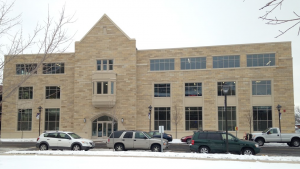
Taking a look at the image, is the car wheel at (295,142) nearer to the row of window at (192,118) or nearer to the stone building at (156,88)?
the stone building at (156,88)

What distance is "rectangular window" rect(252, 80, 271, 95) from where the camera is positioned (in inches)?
1406

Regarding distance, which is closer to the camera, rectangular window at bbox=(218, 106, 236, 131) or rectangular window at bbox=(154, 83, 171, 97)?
rectangular window at bbox=(218, 106, 236, 131)

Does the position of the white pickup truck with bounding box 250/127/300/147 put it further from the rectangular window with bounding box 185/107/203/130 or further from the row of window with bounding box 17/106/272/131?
the rectangular window with bounding box 185/107/203/130

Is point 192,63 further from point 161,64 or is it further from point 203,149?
point 203,149

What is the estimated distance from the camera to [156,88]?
3850 centimetres

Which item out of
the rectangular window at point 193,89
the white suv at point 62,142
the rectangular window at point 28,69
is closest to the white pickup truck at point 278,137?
the rectangular window at point 193,89

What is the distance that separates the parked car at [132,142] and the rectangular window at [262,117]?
1921 cm

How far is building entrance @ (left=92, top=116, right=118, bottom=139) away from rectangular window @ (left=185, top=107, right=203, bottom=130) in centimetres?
920

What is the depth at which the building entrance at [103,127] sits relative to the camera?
38.0m

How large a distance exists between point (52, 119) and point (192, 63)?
20.3 metres

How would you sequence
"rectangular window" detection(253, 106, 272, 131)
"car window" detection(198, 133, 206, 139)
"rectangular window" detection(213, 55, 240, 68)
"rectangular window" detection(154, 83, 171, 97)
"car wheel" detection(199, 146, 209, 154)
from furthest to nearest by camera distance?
"rectangular window" detection(154, 83, 171, 97)
"rectangular window" detection(213, 55, 240, 68)
"rectangular window" detection(253, 106, 272, 131)
"car window" detection(198, 133, 206, 139)
"car wheel" detection(199, 146, 209, 154)

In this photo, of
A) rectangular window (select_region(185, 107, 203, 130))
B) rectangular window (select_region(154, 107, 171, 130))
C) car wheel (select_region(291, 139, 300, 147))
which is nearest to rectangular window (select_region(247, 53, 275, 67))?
rectangular window (select_region(185, 107, 203, 130))

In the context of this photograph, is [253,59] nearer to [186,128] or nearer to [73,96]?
[186,128]

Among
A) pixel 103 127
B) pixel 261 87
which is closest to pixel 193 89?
pixel 261 87
